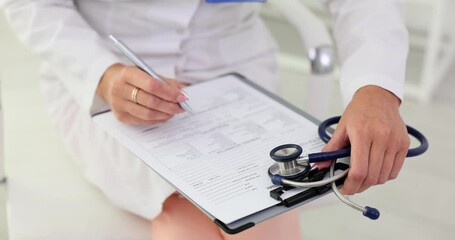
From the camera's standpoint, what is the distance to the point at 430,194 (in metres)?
1.82

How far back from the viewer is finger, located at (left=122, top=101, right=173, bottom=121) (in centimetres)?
91

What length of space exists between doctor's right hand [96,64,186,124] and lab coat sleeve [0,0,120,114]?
0.07 m

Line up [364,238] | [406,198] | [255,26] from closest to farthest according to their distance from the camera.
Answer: [255,26]
[364,238]
[406,198]

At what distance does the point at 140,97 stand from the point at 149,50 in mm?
231

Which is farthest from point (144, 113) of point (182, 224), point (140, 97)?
point (182, 224)

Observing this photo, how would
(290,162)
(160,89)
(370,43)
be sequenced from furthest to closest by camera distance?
(370,43)
(160,89)
(290,162)

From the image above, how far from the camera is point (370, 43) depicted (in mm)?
1021

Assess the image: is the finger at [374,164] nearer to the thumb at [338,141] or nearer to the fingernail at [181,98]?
the thumb at [338,141]

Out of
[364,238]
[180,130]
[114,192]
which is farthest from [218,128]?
[364,238]

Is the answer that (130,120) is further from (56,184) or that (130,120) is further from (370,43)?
(370,43)

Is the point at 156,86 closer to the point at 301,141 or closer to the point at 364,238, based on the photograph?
the point at 301,141

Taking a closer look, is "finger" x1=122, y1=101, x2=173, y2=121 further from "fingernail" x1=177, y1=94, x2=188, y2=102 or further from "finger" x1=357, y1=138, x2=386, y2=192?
"finger" x1=357, y1=138, x2=386, y2=192

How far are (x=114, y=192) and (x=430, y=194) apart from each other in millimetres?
1066

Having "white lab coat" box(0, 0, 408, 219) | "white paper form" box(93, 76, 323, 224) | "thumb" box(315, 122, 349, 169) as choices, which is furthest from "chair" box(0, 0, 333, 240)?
"thumb" box(315, 122, 349, 169)
